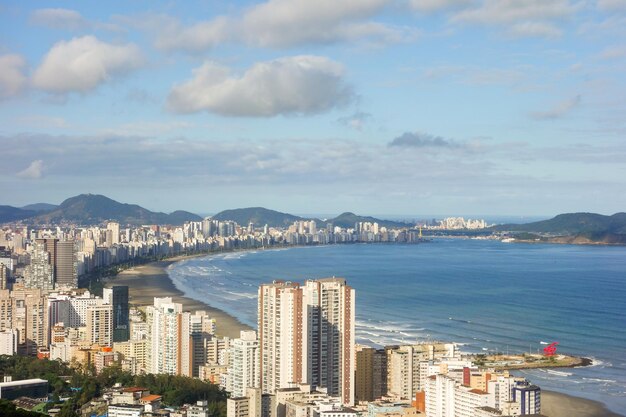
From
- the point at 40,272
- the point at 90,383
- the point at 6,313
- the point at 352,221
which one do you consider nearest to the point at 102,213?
the point at 352,221

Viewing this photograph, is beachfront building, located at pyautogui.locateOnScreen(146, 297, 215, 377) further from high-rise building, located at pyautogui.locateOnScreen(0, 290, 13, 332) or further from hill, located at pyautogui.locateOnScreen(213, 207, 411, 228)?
hill, located at pyautogui.locateOnScreen(213, 207, 411, 228)

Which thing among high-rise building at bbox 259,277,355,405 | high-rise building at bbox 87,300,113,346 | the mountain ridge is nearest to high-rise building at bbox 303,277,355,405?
high-rise building at bbox 259,277,355,405

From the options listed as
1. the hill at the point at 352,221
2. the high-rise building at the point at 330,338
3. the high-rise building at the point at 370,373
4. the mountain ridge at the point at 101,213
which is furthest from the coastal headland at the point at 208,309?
the hill at the point at 352,221

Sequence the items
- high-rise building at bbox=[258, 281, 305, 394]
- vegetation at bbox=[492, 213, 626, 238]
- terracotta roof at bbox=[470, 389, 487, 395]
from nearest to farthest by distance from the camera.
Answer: terracotta roof at bbox=[470, 389, 487, 395] < high-rise building at bbox=[258, 281, 305, 394] < vegetation at bbox=[492, 213, 626, 238]

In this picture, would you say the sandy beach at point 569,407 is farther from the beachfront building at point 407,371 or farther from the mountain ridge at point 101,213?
the mountain ridge at point 101,213

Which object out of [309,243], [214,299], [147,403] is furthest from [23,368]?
[309,243]

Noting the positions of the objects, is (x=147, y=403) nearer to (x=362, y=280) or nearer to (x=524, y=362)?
(x=524, y=362)
